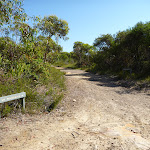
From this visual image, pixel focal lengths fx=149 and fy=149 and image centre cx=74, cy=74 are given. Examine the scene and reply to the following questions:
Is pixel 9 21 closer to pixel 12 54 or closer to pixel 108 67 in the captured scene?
pixel 12 54

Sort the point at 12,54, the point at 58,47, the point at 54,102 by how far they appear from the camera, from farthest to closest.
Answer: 1. the point at 58,47
2. the point at 12,54
3. the point at 54,102

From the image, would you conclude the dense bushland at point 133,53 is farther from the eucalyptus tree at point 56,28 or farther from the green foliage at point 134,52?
the eucalyptus tree at point 56,28

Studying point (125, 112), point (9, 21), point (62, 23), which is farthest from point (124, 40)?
point (9, 21)

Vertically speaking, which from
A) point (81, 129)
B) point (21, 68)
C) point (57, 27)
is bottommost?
point (81, 129)

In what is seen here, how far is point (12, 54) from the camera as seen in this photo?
6.38m

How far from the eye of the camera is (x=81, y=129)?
3.85m

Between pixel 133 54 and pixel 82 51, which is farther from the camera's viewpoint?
pixel 82 51

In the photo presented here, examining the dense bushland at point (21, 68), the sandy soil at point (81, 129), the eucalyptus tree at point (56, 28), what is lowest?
the sandy soil at point (81, 129)

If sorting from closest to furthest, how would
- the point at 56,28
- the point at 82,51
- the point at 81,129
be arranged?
the point at 81,129 < the point at 56,28 < the point at 82,51

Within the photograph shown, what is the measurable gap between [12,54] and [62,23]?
6.04m

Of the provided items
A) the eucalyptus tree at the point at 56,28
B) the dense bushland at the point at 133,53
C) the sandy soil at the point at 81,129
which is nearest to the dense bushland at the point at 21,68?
the sandy soil at the point at 81,129

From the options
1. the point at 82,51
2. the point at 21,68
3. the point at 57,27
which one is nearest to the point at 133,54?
the point at 57,27

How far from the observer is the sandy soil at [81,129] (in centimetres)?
303

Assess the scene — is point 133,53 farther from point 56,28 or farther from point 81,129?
point 81,129
